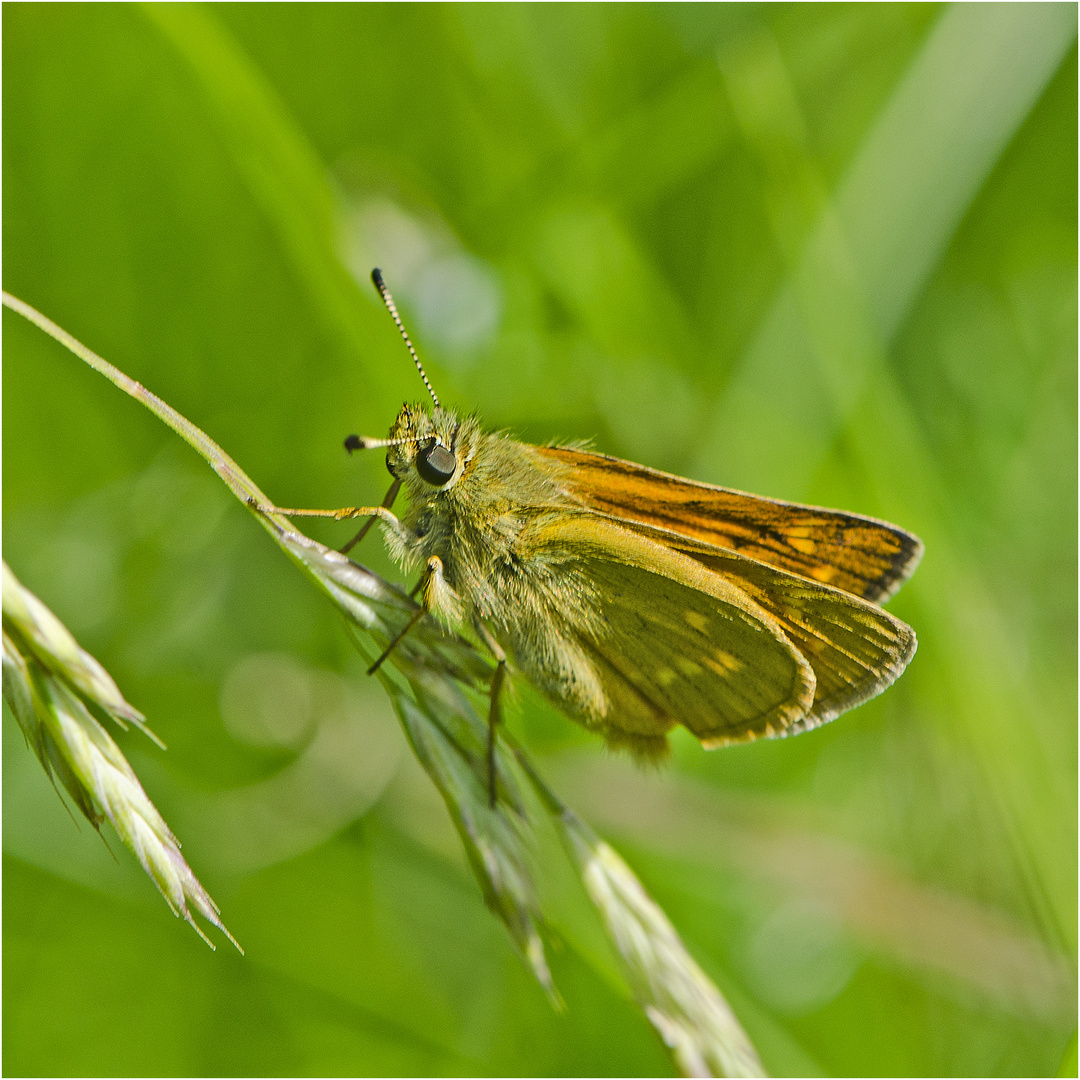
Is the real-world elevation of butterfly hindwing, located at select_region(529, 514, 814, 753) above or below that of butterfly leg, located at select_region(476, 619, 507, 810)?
above

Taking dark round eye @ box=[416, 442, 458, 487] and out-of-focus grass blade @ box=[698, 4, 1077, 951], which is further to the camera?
out-of-focus grass blade @ box=[698, 4, 1077, 951]

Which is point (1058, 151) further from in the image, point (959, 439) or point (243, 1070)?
point (243, 1070)

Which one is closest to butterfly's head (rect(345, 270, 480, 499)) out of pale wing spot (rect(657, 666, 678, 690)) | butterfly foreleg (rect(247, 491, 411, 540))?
butterfly foreleg (rect(247, 491, 411, 540))

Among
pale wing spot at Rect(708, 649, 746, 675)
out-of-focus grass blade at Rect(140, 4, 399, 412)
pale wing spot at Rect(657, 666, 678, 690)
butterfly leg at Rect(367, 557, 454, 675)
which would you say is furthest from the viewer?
out-of-focus grass blade at Rect(140, 4, 399, 412)

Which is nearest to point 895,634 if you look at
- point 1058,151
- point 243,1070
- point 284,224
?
point 284,224

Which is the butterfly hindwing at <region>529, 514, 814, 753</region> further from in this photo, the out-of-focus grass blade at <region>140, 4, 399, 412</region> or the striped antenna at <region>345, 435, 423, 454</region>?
the out-of-focus grass blade at <region>140, 4, 399, 412</region>

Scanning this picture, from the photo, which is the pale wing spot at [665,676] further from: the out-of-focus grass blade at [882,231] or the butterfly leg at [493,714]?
the out-of-focus grass blade at [882,231]
